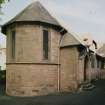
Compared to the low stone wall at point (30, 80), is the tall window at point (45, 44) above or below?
above

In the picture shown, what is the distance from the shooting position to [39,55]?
26.0 metres

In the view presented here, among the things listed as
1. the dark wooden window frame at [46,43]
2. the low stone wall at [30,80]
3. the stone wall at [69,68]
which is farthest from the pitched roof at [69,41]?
the low stone wall at [30,80]

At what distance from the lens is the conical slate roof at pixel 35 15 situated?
2613 centimetres

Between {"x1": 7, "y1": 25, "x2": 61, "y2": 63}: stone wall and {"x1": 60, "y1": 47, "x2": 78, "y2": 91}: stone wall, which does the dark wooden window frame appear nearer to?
{"x1": 7, "y1": 25, "x2": 61, "y2": 63}: stone wall

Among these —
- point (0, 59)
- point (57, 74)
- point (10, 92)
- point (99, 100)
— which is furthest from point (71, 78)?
point (0, 59)

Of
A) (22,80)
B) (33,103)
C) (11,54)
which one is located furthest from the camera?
(11,54)

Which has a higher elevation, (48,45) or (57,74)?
(48,45)

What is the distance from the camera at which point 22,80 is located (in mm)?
25562

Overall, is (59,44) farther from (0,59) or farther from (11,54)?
(0,59)

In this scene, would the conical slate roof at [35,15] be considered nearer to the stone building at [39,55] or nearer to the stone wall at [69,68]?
the stone building at [39,55]

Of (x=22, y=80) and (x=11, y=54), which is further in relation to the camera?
(x=11, y=54)

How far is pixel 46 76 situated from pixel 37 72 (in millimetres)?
987

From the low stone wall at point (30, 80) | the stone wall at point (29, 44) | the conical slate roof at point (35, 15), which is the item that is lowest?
the low stone wall at point (30, 80)

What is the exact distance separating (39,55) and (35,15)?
11.8ft
